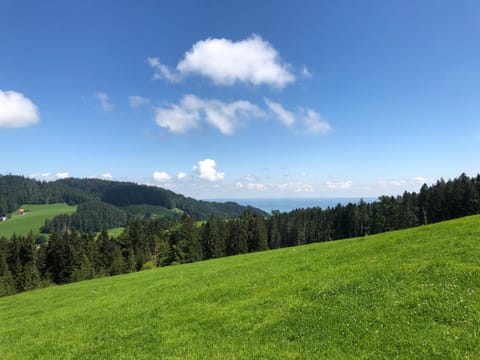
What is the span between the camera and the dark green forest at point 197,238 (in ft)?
241

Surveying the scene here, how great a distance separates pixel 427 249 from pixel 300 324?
10.1m

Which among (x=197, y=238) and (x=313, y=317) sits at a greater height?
(x=313, y=317)

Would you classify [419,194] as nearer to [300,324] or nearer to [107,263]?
[107,263]

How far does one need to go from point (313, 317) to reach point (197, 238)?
83.8 meters

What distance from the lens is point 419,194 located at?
11112cm

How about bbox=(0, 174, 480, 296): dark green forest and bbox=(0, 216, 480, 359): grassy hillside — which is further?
bbox=(0, 174, 480, 296): dark green forest

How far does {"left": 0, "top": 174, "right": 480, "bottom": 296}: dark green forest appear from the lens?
73.4 m

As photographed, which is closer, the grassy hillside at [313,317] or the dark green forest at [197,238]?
the grassy hillside at [313,317]

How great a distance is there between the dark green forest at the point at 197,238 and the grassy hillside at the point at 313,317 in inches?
2349

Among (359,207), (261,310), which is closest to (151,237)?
(359,207)

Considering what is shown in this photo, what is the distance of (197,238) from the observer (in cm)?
9300

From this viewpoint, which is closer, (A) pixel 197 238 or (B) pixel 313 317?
(B) pixel 313 317

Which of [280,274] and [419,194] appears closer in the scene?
[280,274]

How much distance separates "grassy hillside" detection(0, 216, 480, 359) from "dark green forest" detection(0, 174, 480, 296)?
59677 millimetres
